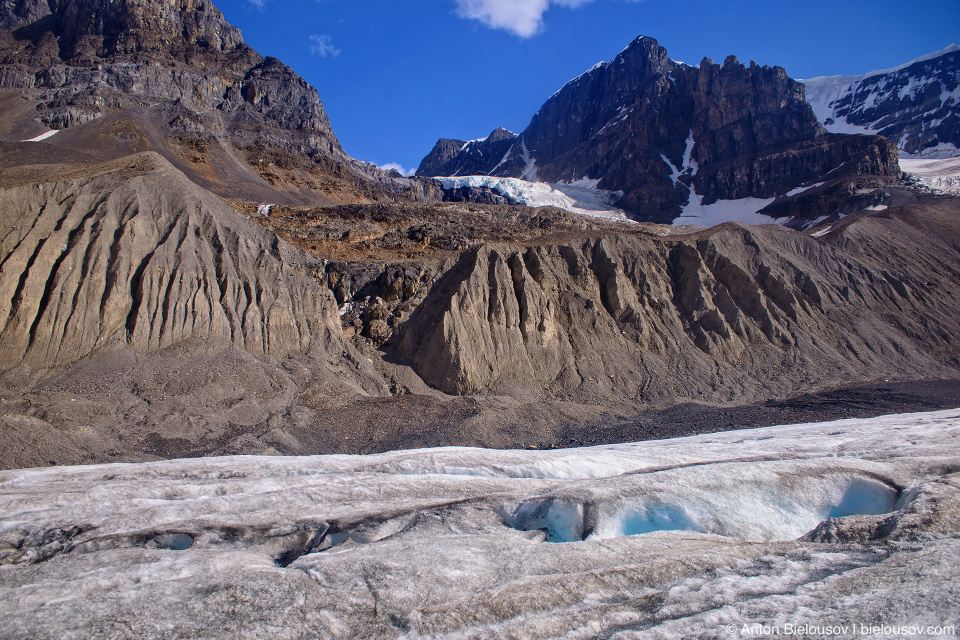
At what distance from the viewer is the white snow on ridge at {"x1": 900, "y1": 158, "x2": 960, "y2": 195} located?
234 ft

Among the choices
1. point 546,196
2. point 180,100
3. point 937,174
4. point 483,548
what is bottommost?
point 483,548

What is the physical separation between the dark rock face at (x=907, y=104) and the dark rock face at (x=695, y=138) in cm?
2536

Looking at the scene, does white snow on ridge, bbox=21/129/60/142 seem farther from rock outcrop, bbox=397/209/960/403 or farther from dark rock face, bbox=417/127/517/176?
dark rock face, bbox=417/127/517/176

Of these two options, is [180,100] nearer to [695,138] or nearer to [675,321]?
[675,321]

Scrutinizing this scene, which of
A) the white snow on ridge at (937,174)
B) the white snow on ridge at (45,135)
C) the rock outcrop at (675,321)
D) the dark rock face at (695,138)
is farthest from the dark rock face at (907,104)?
the white snow on ridge at (45,135)

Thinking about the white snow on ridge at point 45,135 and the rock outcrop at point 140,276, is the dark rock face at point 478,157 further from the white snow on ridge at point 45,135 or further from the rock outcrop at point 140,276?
the rock outcrop at point 140,276

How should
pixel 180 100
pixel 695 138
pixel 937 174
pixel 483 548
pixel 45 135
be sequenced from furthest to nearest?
pixel 695 138 < pixel 937 174 < pixel 180 100 < pixel 45 135 < pixel 483 548

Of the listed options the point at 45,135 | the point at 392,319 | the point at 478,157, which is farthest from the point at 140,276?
the point at 478,157

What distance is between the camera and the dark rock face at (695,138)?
9362cm

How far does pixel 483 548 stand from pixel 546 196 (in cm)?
9911

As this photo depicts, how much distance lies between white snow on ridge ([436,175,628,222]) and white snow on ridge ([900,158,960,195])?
141ft

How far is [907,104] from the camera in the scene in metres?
121

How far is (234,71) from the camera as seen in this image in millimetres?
85375

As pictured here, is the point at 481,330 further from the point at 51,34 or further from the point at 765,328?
the point at 51,34
